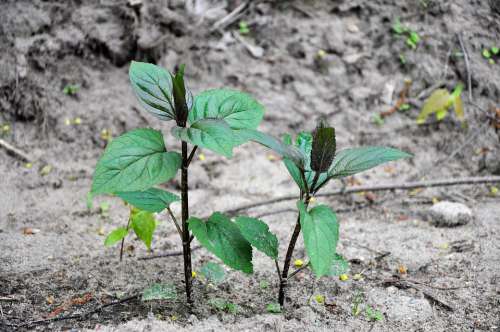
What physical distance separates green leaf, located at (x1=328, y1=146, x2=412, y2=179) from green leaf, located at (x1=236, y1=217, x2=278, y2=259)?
41 centimetres

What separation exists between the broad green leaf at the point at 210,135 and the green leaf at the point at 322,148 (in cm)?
34

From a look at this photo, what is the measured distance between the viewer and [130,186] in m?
1.73

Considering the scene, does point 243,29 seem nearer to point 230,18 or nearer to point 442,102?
point 230,18

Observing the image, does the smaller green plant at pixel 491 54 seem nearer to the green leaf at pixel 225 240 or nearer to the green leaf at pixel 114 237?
the green leaf at pixel 225 240

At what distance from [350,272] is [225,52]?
2.56 metres

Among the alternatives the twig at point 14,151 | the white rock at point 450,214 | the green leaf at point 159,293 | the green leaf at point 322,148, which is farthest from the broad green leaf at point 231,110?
the twig at point 14,151

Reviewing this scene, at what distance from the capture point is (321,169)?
1953mm

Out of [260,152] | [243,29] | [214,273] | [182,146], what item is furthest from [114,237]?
[243,29]

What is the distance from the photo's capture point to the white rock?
3207mm

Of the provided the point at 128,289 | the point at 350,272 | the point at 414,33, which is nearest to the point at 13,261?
the point at 128,289

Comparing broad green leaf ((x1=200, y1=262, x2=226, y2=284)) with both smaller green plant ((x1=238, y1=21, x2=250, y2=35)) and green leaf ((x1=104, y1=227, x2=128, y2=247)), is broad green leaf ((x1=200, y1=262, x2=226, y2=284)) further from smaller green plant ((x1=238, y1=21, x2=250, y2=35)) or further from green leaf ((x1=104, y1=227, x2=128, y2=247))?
smaller green plant ((x1=238, y1=21, x2=250, y2=35))

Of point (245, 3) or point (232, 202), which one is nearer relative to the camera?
point (232, 202)

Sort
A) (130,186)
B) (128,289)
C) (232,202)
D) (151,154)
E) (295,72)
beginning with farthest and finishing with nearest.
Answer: (295,72) → (232,202) → (128,289) → (151,154) → (130,186)

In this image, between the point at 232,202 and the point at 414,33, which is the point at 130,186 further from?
the point at 414,33
